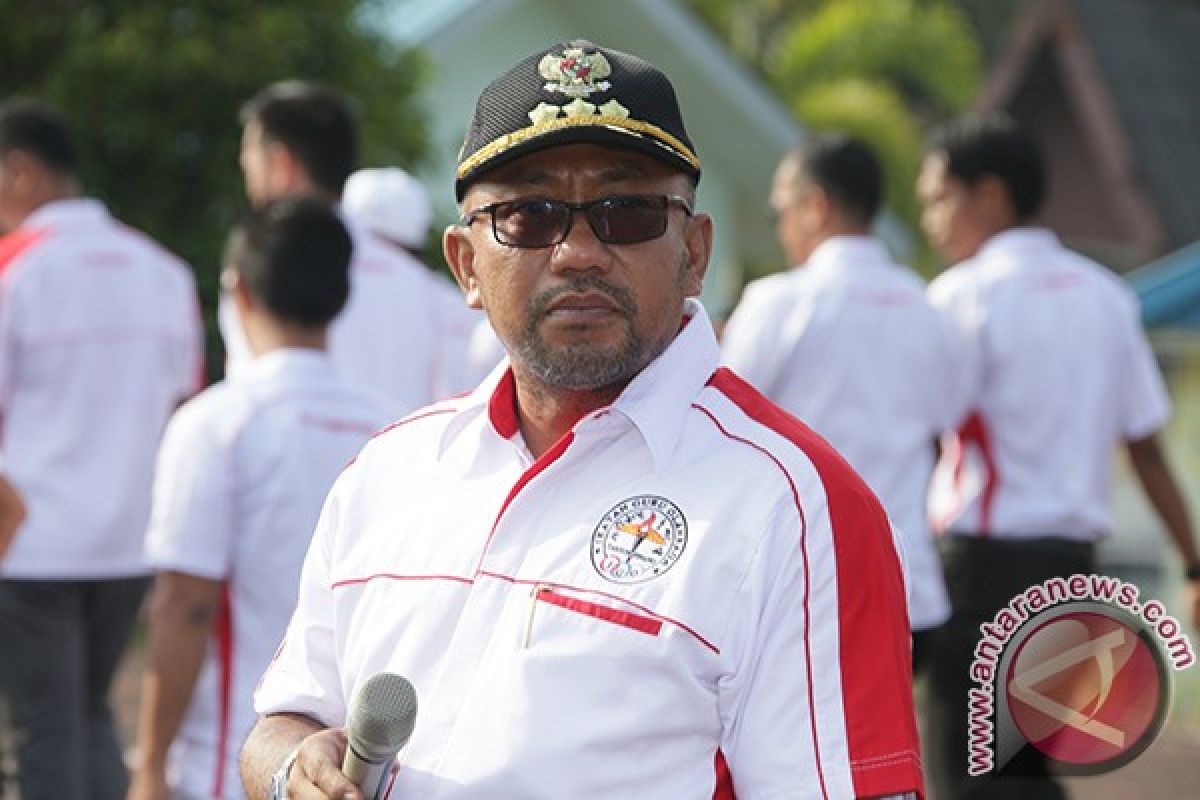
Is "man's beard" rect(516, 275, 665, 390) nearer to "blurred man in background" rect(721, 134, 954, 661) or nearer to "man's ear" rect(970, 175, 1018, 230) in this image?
"blurred man in background" rect(721, 134, 954, 661)

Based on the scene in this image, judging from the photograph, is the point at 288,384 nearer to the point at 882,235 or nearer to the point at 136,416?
the point at 136,416

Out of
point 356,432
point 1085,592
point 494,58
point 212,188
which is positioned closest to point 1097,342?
point 356,432

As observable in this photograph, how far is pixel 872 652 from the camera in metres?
2.29

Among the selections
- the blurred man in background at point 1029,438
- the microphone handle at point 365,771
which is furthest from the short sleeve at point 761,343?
the microphone handle at point 365,771

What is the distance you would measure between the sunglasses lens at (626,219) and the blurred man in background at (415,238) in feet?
11.0

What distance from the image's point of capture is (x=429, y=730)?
7.95ft

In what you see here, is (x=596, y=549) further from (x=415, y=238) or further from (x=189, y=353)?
(x=415, y=238)

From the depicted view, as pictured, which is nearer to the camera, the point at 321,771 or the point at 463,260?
the point at 321,771

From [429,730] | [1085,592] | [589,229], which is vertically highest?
[589,229]

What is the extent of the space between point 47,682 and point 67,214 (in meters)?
1.41

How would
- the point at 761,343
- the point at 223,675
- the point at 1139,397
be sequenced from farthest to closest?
the point at 1139,397 → the point at 761,343 → the point at 223,675

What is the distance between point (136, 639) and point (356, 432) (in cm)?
773

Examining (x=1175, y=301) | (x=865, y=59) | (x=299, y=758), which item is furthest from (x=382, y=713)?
(x=865, y=59)

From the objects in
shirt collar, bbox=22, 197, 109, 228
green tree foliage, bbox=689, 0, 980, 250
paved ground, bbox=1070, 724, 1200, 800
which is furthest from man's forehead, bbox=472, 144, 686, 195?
green tree foliage, bbox=689, 0, 980, 250
